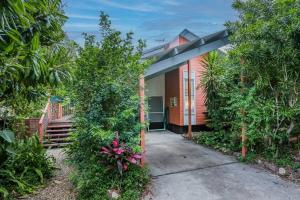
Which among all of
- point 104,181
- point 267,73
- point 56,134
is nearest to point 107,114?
point 104,181

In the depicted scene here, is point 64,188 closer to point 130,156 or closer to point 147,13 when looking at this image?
point 130,156

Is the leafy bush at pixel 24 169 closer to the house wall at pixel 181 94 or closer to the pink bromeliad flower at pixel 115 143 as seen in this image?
the pink bromeliad flower at pixel 115 143

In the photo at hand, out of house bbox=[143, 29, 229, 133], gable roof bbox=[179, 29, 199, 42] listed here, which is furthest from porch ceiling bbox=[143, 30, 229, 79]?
gable roof bbox=[179, 29, 199, 42]

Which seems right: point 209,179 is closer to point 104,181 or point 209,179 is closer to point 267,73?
point 104,181

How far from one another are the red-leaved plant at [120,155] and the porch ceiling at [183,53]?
199 cm

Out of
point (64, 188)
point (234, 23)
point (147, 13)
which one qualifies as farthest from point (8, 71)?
point (147, 13)

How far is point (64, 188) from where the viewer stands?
5223 millimetres

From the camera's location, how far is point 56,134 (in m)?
9.77

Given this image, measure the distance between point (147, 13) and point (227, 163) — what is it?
9159 mm

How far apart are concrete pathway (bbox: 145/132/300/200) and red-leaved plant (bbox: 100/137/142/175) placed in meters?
0.72

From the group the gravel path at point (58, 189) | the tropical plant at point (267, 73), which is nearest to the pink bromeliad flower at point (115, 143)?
the gravel path at point (58, 189)

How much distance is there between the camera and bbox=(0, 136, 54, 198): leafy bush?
4.93 meters

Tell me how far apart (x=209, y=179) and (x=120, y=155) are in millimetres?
2028

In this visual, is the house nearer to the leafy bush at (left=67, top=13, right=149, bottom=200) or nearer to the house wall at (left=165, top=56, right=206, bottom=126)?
the house wall at (left=165, top=56, right=206, bottom=126)
